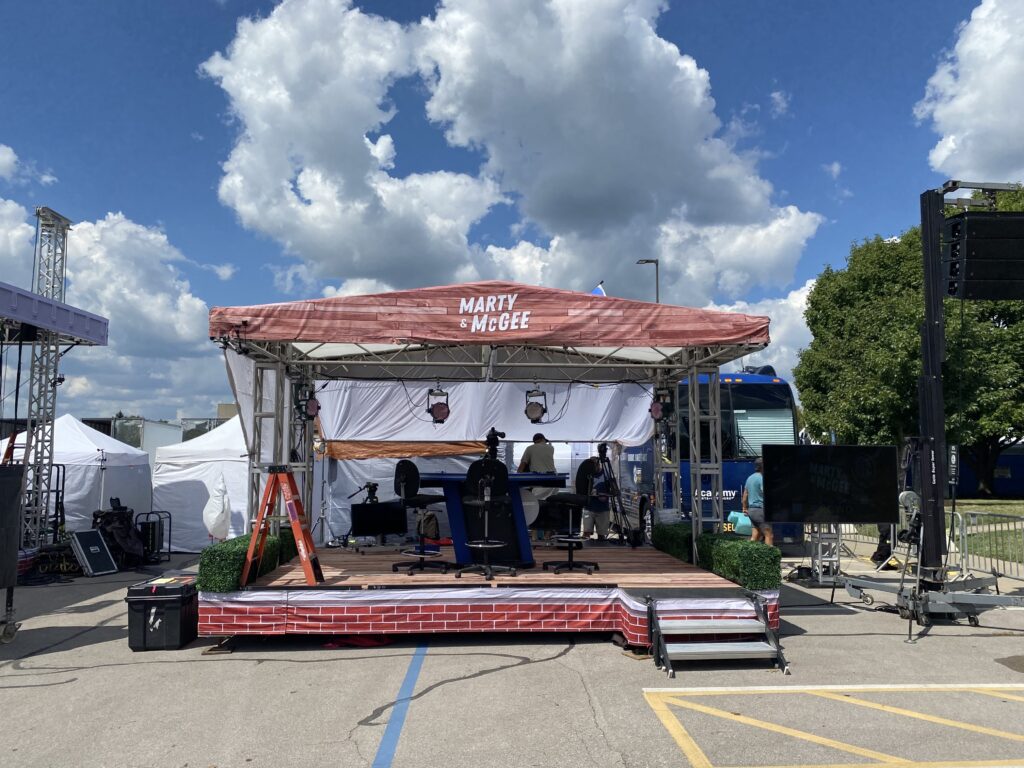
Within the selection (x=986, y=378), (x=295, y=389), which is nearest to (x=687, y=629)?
(x=295, y=389)

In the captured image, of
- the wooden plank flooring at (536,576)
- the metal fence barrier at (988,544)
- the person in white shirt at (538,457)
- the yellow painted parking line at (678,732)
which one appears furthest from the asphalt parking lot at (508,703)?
the person in white shirt at (538,457)

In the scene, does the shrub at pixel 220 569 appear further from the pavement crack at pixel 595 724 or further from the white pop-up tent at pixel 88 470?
the white pop-up tent at pixel 88 470

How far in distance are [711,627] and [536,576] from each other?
1.99 m

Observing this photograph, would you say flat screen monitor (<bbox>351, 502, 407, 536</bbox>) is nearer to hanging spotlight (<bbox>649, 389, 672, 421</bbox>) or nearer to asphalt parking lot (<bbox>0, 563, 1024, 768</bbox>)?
hanging spotlight (<bbox>649, 389, 672, 421</bbox>)

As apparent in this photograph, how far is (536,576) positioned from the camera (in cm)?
789

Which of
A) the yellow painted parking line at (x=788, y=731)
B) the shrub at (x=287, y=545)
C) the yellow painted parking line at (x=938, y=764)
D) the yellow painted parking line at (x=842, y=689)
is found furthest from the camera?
the shrub at (x=287, y=545)

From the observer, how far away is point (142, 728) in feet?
16.3

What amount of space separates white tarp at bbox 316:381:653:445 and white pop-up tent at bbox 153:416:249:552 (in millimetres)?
3465

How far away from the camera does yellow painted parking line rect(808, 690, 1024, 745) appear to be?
4688 mm

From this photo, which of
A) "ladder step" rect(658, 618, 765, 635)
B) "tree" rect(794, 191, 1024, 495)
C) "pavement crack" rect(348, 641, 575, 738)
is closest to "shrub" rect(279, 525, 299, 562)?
"pavement crack" rect(348, 641, 575, 738)

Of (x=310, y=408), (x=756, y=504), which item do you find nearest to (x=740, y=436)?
(x=756, y=504)

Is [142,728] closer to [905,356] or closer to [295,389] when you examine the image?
[295,389]

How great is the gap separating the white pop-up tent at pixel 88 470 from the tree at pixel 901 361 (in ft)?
60.3

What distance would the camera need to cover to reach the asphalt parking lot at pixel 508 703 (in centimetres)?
446
